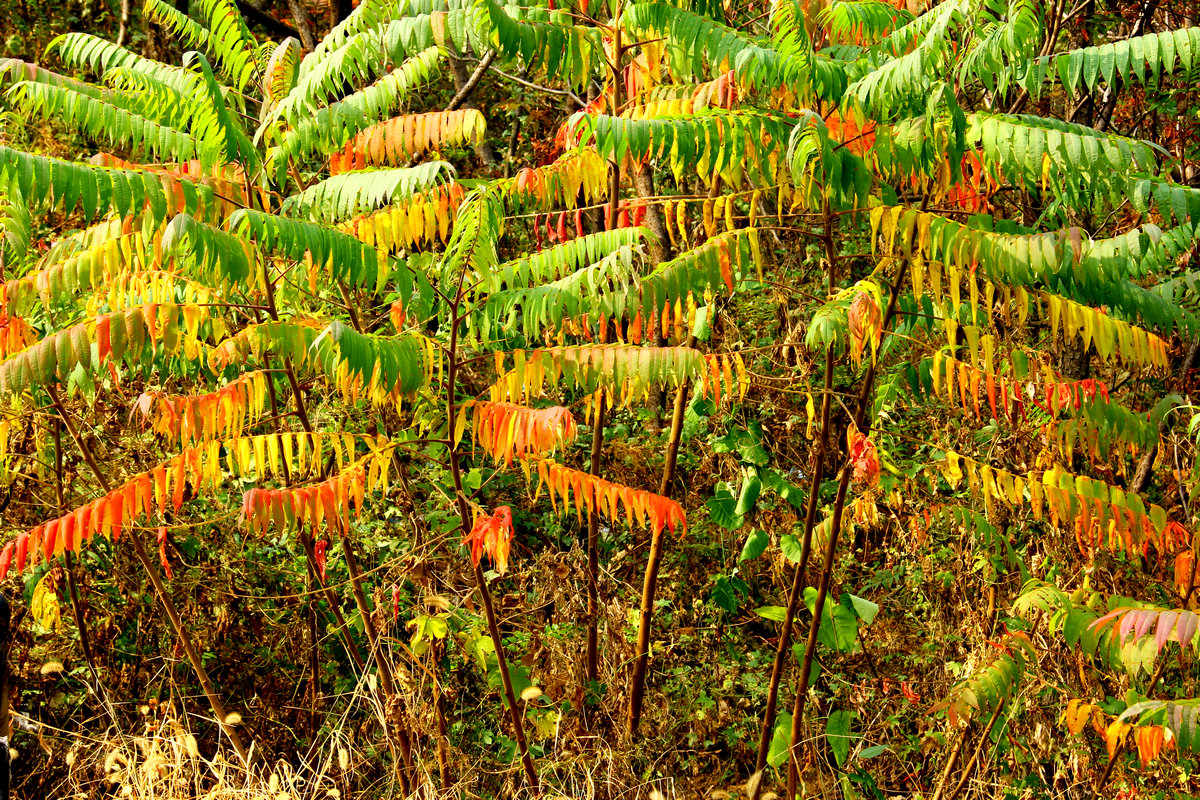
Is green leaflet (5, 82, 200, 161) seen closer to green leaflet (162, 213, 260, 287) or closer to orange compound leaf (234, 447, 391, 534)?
green leaflet (162, 213, 260, 287)

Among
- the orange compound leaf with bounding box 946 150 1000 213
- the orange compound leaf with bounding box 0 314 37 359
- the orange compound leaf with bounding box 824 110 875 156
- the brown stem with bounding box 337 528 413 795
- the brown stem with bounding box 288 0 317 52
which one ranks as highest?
the brown stem with bounding box 288 0 317 52

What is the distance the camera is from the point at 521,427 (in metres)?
3.53

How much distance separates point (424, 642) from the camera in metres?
4.73

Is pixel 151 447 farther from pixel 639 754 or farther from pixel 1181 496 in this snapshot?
pixel 1181 496

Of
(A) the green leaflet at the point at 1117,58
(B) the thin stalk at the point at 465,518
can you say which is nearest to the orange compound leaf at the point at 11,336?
(B) the thin stalk at the point at 465,518

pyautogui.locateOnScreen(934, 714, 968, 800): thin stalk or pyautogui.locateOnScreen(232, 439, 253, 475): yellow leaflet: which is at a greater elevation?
pyautogui.locateOnScreen(232, 439, 253, 475): yellow leaflet

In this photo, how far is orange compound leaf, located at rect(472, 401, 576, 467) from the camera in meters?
3.41

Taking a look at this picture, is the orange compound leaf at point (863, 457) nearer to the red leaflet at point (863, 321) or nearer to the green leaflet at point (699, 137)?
the red leaflet at point (863, 321)

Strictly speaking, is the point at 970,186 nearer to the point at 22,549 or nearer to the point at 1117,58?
the point at 1117,58

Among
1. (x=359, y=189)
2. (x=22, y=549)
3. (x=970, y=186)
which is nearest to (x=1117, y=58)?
(x=970, y=186)

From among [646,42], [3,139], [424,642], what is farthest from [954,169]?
[3,139]

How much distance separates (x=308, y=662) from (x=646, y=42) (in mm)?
3707

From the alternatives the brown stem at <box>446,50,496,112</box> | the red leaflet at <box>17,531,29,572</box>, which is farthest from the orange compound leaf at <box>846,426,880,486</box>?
the brown stem at <box>446,50,496,112</box>

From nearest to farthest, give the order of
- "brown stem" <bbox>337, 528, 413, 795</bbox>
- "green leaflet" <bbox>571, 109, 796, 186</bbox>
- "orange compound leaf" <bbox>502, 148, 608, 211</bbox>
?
"green leaflet" <bbox>571, 109, 796, 186</bbox>
"orange compound leaf" <bbox>502, 148, 608, 211</bbox>
"brown stem" <bbox>337, 528, 413, 795</bbox>
